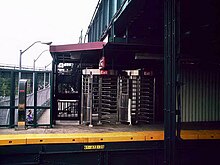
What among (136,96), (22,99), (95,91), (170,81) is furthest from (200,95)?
(22,99)

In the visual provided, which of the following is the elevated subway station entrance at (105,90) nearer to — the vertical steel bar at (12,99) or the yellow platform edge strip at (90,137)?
the vertical steel bar at (12,99)

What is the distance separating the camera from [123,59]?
10.2 metres

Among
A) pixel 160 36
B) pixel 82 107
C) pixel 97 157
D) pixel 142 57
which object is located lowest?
pixel 97 157

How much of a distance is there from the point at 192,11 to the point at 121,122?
13.6 feet

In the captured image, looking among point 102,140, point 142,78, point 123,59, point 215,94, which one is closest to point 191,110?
point 215,94

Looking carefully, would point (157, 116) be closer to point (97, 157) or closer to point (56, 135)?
point (97, 157)

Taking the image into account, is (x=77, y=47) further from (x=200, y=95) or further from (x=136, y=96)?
(x=200, y=95)

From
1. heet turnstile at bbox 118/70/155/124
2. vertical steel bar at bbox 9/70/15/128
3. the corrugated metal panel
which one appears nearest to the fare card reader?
vertical steel bar at bbox 9/70/15/128

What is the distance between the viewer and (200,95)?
8.53 metres

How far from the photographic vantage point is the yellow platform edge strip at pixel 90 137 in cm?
524

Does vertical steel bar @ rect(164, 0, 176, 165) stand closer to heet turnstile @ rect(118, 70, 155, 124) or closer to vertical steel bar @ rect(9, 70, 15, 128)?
heet turnstile @ rect(118, 70, 155, 124)

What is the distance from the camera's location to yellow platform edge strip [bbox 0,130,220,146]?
524 cm

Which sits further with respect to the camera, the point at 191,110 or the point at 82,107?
the point at 191,110

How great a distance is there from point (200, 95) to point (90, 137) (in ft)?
16.0
